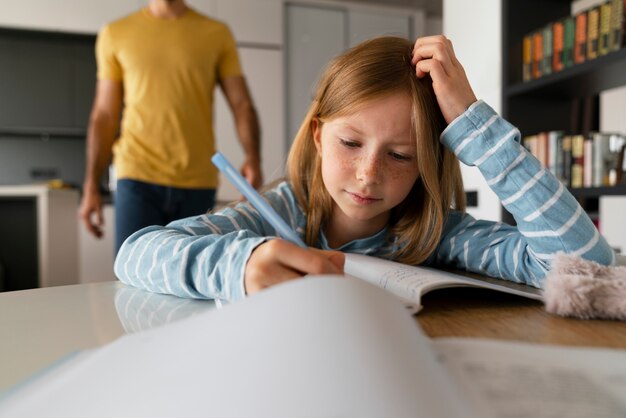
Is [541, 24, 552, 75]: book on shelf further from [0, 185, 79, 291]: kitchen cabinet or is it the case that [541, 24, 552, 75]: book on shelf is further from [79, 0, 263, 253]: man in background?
[0, 185, 79, 291]: kitchen cabinet

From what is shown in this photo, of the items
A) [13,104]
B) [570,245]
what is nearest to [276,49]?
[13,104]

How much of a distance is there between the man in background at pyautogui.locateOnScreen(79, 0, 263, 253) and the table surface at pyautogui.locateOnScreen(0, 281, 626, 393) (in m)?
0.97

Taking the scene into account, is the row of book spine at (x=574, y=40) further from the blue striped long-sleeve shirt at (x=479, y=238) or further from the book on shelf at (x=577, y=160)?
the blue striped long-sleeve shirt at (x=479, y=238)

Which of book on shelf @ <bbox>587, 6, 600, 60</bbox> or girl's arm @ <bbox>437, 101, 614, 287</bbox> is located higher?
book on shelf @ <bbox>587, 6, 600, 60</bbox>

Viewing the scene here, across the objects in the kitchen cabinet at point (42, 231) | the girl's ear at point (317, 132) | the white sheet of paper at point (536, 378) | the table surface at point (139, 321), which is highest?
the girl's ear at point (317, 132)

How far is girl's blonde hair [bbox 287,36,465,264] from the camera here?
705 millimetres

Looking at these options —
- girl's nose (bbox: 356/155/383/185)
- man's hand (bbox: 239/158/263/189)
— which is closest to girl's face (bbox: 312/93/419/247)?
girl's nose (bbox: 356/155/383/185)

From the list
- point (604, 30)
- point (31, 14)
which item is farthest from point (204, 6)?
point (604, 30)

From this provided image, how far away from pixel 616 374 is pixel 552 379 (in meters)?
0.04

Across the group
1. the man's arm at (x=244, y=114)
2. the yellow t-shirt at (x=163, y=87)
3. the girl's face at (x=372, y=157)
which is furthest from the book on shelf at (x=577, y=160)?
the girl's face at (x=372, y=157)

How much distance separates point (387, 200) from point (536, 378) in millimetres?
458

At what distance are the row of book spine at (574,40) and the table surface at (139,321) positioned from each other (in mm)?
1435

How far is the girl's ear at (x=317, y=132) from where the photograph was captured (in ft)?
2.75

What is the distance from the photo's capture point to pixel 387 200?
71 centimetres
